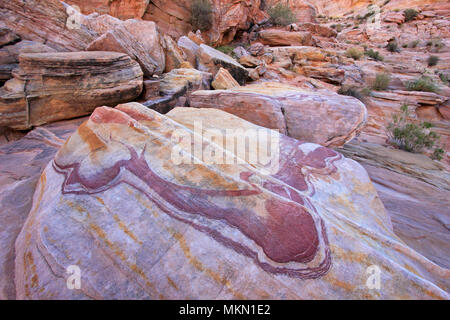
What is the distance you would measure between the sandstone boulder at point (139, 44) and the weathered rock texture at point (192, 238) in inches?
123

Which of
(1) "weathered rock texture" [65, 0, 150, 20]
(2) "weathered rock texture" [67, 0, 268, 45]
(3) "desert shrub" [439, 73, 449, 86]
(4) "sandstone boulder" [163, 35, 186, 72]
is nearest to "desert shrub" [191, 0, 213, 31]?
(2) "weathered rock texture" [67, 0, 268, 45]

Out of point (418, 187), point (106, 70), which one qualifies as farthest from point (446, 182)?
point (106, 70)

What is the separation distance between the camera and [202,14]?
37.6 feet

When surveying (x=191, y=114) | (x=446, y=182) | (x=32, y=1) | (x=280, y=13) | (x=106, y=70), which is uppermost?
(x=280, y=13)

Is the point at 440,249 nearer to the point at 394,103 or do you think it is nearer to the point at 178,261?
Result: the point at 178,261

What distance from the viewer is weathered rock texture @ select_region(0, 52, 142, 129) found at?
9.85 feet

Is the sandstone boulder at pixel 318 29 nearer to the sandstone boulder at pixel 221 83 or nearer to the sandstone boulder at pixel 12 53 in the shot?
the sandstone boulder at pixel 221 83

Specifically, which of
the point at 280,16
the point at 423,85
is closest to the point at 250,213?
the point at 423,85

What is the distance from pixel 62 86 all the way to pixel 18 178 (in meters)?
1.81

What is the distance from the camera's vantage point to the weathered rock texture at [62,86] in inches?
118

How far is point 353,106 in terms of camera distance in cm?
321

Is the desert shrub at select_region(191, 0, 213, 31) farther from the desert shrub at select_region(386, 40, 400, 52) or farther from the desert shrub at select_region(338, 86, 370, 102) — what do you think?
the desert shrub at select_region(386, 40, 400, 52)

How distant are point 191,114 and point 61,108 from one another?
2365 mm

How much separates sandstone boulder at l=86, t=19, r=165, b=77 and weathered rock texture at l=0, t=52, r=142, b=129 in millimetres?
454
